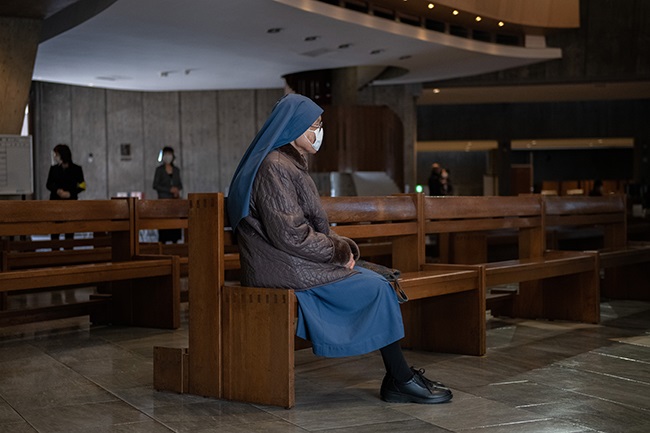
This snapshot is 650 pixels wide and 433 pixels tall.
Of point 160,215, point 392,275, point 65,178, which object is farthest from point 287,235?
point 65,178

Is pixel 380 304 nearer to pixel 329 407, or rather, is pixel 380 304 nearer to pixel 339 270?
pixel 339 270

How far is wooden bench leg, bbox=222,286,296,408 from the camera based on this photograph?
11.0ft

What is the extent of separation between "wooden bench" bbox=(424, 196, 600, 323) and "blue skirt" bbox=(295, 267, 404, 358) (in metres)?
1.44

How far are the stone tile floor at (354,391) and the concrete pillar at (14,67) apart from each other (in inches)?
213

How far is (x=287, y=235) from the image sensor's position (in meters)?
3.35

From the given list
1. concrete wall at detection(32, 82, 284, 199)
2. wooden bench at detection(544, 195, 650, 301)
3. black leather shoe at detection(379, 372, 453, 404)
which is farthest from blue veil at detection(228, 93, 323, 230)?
concrete wall at detection(32, 82, 284, 199)

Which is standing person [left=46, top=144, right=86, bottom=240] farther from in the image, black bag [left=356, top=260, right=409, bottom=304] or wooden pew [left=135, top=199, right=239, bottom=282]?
black bag [left=356, top=260, right=409, bottom=304]

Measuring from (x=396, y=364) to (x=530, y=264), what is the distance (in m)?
1.90

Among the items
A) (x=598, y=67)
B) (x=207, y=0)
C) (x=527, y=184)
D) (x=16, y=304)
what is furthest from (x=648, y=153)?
(x=16, y=304)

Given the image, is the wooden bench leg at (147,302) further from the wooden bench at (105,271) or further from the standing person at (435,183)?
the standing person at (435,183)

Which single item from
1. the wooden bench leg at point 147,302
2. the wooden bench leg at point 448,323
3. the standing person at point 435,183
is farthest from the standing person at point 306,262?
the standing person at point 435,183

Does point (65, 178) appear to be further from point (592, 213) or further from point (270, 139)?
point (270, 139)

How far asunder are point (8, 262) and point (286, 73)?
10.3 metres

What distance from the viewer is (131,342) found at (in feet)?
16.5
